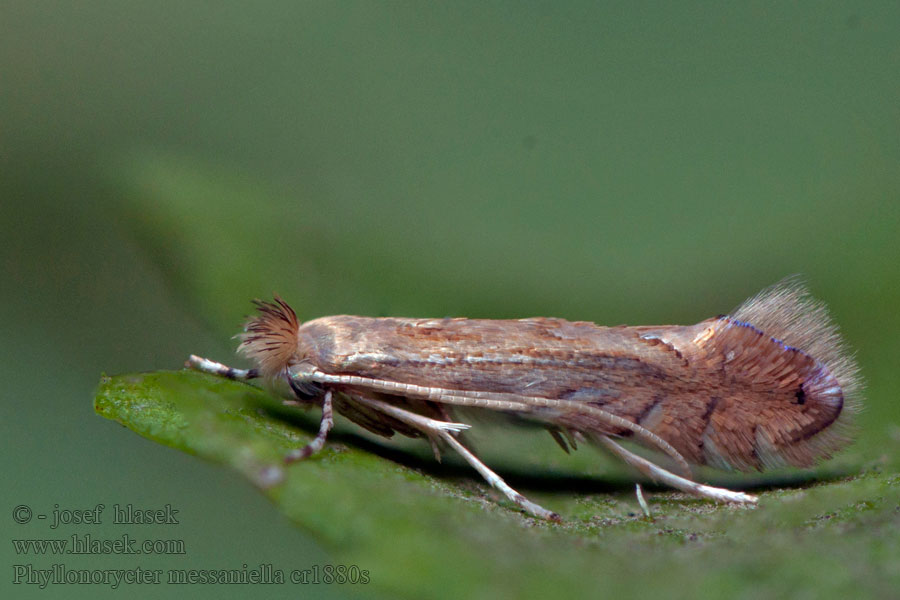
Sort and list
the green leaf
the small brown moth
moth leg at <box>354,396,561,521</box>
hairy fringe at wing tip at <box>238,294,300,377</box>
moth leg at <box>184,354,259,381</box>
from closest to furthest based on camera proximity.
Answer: the green leaf, moth leg at <box>354,396,561,521</box>, the small brown moth, hairy fringe at wing tip at <box>238,294,300,377</box>, moth leg at <box>184,354,259,381</box>

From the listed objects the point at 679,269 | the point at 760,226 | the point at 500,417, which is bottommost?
the point at 500,417

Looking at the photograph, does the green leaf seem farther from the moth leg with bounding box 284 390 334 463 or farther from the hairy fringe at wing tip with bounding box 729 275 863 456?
the hairy fringe at wing tip with bounding box 729 275 863 456

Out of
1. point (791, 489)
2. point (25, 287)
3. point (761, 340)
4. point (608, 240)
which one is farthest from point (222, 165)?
point (791, 489)

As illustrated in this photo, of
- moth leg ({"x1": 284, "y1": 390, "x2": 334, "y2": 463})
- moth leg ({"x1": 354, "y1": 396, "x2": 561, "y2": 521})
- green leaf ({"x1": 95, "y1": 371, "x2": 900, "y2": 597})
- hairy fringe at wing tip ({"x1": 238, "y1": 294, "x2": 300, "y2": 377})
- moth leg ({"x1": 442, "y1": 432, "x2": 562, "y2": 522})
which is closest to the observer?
green leaf ({"x1": 95, "y1": 371, "x2": 900, "y2": 597})

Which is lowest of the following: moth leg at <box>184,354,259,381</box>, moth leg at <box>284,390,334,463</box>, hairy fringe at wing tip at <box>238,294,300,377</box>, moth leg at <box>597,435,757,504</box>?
moth leg at <box>597,435,757,504</box>

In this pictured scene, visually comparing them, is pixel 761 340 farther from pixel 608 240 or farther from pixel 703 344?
pixel 608 240

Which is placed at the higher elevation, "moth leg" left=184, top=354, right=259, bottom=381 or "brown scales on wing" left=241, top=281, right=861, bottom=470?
"brown scales on wing" left=241, top=281, right=861, bottom=470

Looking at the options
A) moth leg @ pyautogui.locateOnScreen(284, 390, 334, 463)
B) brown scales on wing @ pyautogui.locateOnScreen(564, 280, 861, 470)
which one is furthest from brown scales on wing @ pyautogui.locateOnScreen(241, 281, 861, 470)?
moth leg @ pyautogui.locateOnScreen(284, 390, 334, 463)
